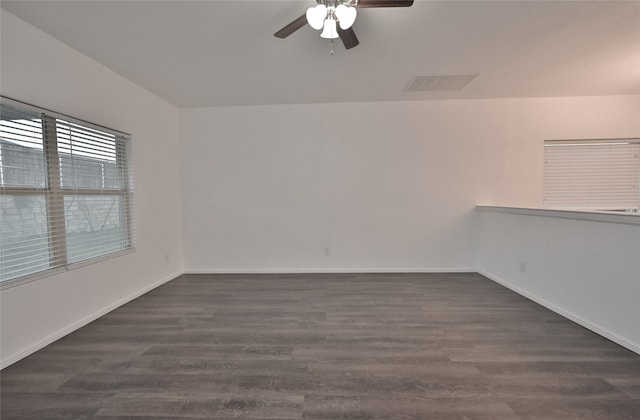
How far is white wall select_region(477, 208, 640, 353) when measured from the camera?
6.80 feet

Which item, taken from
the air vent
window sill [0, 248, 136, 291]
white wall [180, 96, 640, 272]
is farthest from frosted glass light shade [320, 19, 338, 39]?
window sill [0, 248, 136, 291]

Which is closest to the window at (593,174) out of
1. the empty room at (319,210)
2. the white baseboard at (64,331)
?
the empty room at (319,210)

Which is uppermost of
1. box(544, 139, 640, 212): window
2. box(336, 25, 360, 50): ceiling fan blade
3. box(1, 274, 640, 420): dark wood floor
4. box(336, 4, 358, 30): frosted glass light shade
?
box(336, 25, 360, 50): ceiling fan blade

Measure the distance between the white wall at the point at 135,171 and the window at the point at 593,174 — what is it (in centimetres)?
551

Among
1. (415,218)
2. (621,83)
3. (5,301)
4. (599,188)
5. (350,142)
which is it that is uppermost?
(621,83)

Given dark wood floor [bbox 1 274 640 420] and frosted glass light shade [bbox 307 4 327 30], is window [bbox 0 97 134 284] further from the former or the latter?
frosted glass light shade [bbox 307 4 327 30]

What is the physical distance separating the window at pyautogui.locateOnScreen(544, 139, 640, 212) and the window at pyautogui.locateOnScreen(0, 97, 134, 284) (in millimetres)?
5698

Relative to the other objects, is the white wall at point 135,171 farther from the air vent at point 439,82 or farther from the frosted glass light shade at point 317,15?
the air vent at point 439,82

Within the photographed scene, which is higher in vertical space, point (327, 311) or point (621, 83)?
point (621, 83)

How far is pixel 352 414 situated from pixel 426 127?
3.69 m

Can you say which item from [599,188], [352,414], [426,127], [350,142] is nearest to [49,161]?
[352,414]

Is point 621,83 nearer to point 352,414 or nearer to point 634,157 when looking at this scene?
point 634,157

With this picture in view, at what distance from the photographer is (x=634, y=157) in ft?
12.8

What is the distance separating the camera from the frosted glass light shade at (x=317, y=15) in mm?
1670
